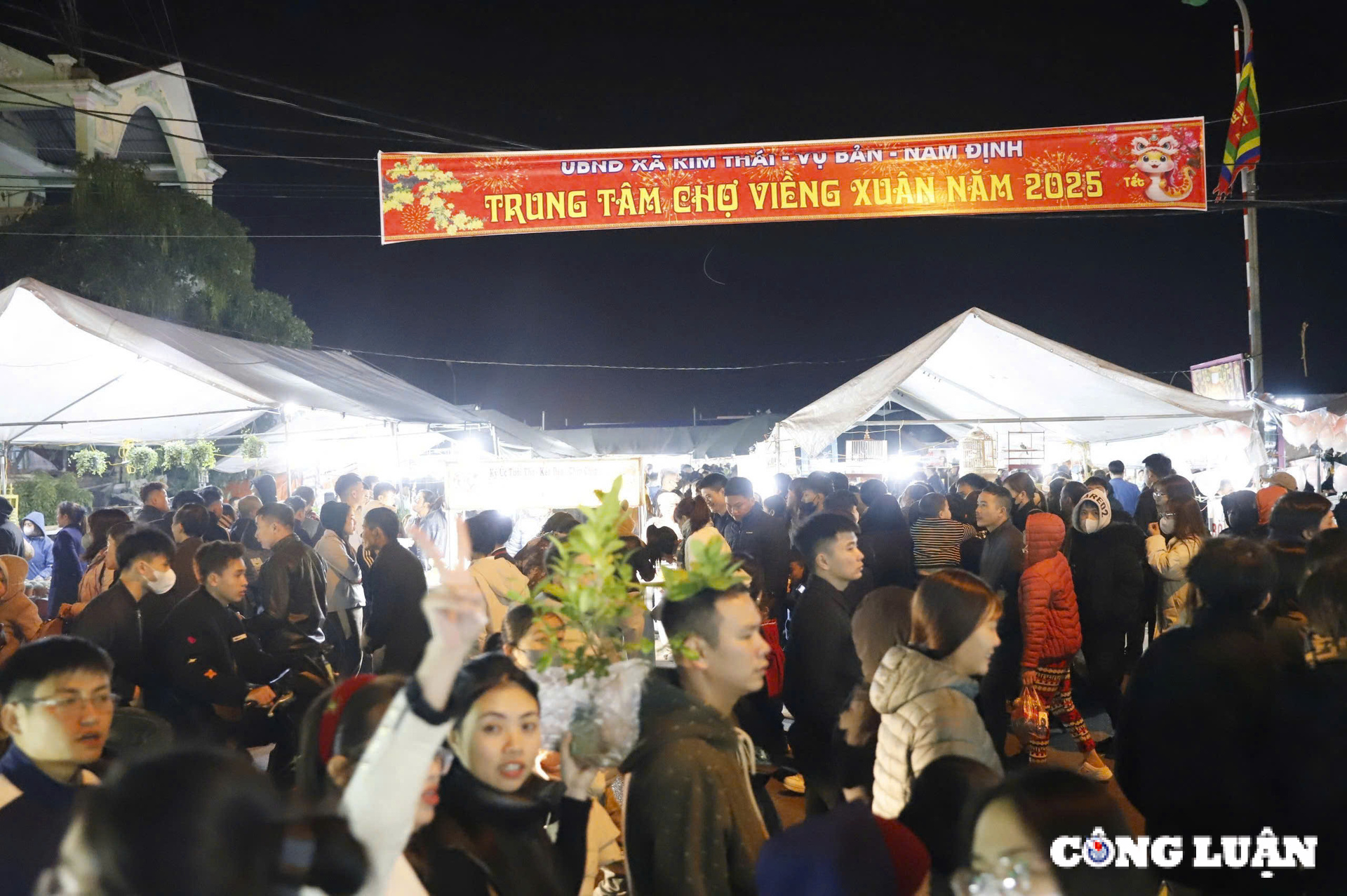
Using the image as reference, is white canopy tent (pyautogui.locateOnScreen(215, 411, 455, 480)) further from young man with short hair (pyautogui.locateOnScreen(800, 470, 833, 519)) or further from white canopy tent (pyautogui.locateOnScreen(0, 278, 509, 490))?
young man with short hair (pyautogui.locateOnScreen(800, 470, 833, 519))

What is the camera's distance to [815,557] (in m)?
4.71

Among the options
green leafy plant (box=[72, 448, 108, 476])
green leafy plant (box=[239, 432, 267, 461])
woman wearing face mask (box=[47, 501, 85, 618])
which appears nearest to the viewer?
woman wearing face mask (box=[47, 501, 85, 618])

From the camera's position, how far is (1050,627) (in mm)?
6285

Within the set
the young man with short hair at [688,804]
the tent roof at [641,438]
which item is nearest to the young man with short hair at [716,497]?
the young man with short hair at [688,804]

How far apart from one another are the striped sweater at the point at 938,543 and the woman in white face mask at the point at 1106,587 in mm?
959

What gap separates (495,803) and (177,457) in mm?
13157

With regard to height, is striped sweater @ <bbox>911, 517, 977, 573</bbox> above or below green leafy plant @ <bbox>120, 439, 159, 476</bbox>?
below

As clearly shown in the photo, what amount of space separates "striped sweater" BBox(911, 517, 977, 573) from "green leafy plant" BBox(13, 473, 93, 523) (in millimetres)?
10914

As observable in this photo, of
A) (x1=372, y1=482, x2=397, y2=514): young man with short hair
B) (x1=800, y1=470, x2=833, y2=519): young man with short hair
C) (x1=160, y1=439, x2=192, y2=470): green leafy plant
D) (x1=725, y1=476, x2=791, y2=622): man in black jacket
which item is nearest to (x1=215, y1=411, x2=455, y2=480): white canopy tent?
(x1=160, y1=439, x2=192, y2=470): green leafy plant

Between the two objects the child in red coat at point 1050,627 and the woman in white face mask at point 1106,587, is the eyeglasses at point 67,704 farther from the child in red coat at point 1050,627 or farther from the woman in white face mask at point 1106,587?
the woman in white face mask at point 1106,587

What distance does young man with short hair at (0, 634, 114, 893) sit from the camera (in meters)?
2.26

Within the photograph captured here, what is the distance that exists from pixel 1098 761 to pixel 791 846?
5167 millimetres

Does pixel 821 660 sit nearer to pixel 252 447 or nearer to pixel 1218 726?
pixel 1218 726

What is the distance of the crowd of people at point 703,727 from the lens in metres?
1.77
